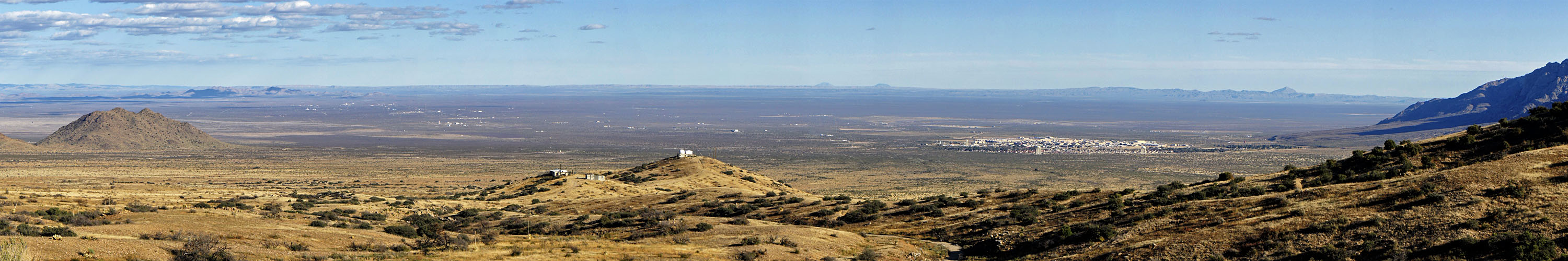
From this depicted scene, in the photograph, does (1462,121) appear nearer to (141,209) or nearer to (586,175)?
(586,175)

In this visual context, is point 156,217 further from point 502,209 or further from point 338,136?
point 338,136

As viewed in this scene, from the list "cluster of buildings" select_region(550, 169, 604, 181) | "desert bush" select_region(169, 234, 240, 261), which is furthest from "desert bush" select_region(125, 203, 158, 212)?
"cluster of buildings" select_region(550, 169, 604, 181)

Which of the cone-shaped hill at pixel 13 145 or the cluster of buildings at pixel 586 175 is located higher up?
the cluster of buildings at pixel 586 175

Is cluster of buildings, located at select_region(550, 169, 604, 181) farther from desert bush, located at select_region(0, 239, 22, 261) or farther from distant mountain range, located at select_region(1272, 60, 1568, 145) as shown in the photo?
distant mountain range, located at select_region(1272, 60, 1568, 145)

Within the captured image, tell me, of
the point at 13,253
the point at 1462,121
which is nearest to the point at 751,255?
the point at 13,253

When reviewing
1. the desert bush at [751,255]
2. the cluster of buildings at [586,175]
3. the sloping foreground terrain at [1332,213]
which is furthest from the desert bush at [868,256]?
the cluster of buildings at [586,175]

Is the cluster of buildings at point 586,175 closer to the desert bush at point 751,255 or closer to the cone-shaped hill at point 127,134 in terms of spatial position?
the desert bush at point 751,255
